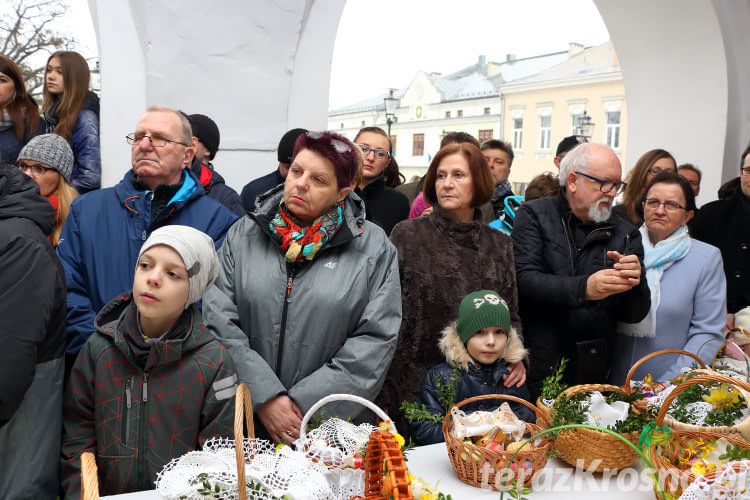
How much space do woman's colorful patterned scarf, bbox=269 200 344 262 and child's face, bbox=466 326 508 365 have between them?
713mm

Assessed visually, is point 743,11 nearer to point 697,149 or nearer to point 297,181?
point 697,149

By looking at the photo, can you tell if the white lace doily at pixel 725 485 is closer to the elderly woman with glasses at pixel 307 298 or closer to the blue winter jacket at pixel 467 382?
the blue winter jacket at pixel 467 382

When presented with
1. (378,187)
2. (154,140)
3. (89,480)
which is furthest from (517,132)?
(89,480)

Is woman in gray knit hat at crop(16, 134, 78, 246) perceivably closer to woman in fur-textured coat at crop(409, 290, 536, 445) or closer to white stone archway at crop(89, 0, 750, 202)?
white stone archway at crop(89, 0, 750, 202)

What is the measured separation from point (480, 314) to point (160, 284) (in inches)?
47.8

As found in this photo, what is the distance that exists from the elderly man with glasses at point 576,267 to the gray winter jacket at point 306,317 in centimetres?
88

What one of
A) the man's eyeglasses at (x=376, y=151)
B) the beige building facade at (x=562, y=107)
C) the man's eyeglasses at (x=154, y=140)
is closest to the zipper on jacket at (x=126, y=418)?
the man's eyeglasses at (x=154, y=140)

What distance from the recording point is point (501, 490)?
173 centimetres

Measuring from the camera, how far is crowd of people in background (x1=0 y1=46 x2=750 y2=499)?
1.82 metres

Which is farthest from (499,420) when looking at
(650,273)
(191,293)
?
(650,273)

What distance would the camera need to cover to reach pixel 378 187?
405cm

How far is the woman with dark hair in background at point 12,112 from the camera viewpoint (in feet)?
11.4

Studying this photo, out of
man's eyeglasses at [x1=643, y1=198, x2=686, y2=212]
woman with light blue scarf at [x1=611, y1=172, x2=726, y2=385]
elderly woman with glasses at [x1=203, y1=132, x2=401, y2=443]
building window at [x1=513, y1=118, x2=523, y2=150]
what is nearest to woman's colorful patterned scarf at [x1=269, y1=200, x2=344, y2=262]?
elderly woman with glasses at [x1=203, y1=132, x2=401, y2=443]

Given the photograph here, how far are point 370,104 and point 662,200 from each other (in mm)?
44869
